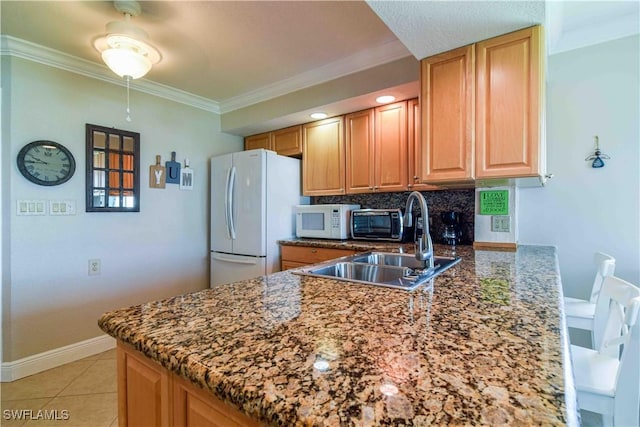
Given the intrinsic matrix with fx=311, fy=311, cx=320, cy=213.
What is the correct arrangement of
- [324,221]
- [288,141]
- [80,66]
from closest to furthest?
[80,66] → [324,221] → [288,141]

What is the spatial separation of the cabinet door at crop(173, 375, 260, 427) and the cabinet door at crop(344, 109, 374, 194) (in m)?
2.35

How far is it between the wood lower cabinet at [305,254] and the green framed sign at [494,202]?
41.1 inches

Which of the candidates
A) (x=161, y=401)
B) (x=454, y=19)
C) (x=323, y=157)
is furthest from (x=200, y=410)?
(x=323, y=157)

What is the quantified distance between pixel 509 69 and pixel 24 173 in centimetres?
321

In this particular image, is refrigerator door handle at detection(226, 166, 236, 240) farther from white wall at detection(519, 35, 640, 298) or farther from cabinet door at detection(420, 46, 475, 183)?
white wall at detection(519, 35, 640, 298)

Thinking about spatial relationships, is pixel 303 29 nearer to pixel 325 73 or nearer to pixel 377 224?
pixel 325 73

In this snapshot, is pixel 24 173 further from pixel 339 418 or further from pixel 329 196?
pixel 339 418

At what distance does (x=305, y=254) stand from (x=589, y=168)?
221 cm

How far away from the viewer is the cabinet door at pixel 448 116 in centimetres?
185

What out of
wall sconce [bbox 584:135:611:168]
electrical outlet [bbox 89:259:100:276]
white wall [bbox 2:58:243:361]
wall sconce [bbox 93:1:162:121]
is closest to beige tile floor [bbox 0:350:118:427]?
white wall [bbox 2:58:243:361]

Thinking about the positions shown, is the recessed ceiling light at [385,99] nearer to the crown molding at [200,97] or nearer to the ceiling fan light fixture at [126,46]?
the crown molding at [200,97]

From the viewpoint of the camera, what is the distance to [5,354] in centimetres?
217

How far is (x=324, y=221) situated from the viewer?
292 centimetres

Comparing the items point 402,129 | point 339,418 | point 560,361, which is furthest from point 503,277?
point 402,129
